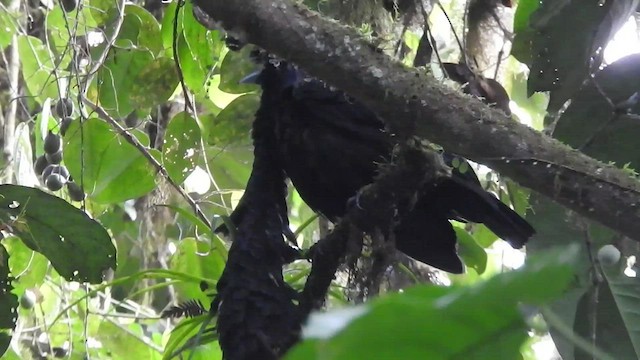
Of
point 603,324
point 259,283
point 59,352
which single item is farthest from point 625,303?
point 59,352

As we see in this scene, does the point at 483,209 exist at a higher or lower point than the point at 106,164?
higher

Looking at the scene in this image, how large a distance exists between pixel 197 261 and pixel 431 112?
2.47 feet

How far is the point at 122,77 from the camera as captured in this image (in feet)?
5.65

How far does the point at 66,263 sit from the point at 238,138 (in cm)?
48

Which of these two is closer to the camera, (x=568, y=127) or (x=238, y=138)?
(x=568, y=127)

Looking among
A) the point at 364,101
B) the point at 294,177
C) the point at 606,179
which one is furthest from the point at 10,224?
the point at 606,179

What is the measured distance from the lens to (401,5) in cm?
170

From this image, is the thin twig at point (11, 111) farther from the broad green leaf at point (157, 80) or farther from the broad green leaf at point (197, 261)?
the broad green leaf at point (197, 261)

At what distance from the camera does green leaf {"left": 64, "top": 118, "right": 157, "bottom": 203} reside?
1.55m

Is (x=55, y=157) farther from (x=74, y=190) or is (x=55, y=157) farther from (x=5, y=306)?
(x=5, y=306)

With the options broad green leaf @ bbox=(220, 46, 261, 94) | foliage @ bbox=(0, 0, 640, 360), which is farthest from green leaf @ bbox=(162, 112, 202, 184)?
broad green leaf @ bbox=(220, 46, 261, 94)

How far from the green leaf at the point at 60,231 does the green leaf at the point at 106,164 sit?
20 cm

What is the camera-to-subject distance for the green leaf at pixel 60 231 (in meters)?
1.32

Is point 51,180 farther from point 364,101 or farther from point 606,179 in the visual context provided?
point 606,179
